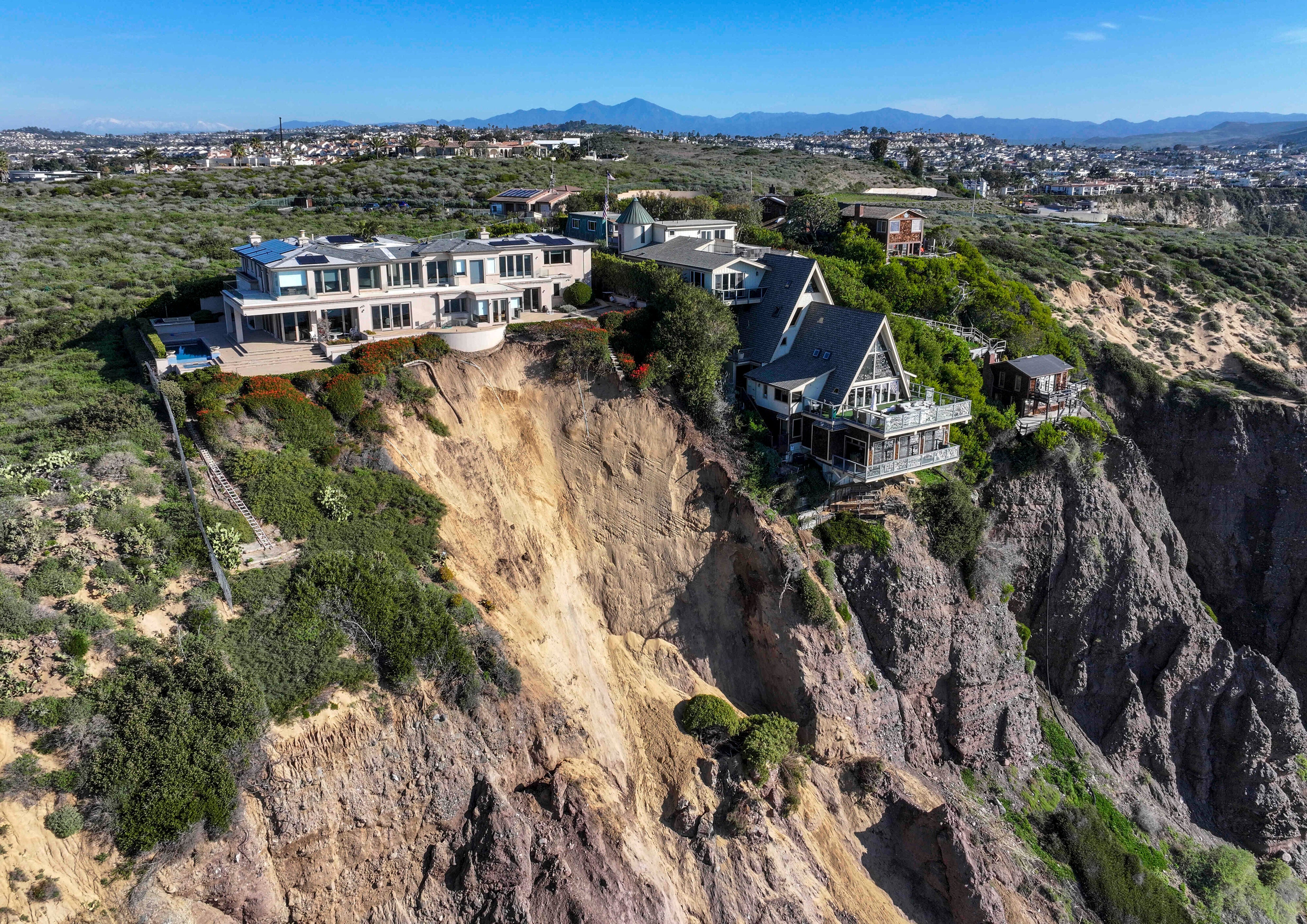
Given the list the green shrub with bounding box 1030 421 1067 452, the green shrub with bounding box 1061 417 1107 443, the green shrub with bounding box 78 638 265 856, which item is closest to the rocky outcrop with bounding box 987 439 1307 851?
→ the green shrub with bounding box 1030 421 1067 452

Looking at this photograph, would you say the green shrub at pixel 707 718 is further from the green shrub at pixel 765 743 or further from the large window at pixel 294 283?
the large window at pixel 294 283

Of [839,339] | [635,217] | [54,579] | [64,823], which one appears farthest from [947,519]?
[64,823]

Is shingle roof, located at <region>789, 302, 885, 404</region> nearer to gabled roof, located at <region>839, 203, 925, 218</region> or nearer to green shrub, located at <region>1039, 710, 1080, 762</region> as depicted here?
gabled roof, located at <region>839, 203, 925, 218</region>

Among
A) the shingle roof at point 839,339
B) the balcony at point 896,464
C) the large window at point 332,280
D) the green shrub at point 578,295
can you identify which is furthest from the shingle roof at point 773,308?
the large window at point 332,280

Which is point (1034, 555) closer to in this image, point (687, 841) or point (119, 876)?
point (687, 841)

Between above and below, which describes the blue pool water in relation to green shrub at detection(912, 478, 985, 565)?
above

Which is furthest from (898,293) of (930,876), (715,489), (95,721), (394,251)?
(95,721)
